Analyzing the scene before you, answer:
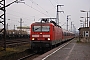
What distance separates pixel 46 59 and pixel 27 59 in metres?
4.19

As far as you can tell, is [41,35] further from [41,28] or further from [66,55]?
[66,55]

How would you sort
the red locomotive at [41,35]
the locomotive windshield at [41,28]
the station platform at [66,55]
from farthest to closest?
the locomotive windshield at [41,28] < the red locomotive at [41,35] < the station platform at [66,55]

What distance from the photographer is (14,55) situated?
1792 cm

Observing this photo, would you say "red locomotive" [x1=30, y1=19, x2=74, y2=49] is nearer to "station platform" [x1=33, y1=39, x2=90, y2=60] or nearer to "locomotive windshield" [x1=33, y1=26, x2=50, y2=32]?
"locomotive windshield" [x1=33, y1=26, x2=50, y2=32]

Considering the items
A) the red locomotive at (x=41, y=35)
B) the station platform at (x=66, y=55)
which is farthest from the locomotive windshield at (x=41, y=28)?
the station platform at (x=66, y=55)

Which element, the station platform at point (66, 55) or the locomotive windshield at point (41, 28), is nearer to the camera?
the station platform at point (66, 55)

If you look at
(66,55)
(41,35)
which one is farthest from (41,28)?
(66,55)

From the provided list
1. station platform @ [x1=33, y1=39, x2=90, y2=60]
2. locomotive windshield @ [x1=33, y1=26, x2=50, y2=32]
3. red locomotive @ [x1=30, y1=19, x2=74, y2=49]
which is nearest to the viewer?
station platform @ [x1=33, y1=39, x2=90, y2=60]

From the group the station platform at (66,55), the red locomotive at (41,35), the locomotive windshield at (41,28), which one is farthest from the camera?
the locomotive windshield at (41,28)

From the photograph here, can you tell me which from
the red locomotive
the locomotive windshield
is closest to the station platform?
the red locomotive

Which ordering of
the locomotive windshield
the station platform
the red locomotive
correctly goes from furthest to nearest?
the locomotive windshield, the red locomotive, the station platform

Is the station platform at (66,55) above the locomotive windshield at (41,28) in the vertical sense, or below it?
below

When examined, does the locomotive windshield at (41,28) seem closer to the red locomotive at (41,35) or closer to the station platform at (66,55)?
the red locomotive at (41,35)

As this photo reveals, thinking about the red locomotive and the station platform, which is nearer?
the station platform
